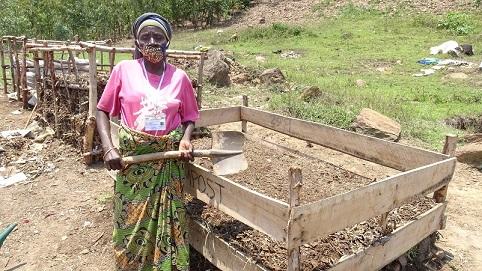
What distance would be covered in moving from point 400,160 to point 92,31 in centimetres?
2121

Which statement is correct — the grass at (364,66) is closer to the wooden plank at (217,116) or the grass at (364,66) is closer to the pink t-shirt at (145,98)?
the wooden plank at (217,116)

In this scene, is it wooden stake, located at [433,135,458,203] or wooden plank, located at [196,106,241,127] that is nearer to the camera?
wooden stake, located at [433,135,458,203]

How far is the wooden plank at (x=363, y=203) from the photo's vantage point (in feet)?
7.35

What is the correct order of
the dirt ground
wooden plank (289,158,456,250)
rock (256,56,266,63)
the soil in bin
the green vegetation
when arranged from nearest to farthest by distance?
wooden plank (289,158,456,250) → the soil in bin → the dirt ground → rock (256,56,266,63) → the green vegetation

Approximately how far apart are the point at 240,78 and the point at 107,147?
7451 millimetres

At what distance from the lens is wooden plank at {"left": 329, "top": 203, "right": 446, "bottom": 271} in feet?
8.62

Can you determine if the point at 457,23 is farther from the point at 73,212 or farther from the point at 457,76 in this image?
the point at 73,212

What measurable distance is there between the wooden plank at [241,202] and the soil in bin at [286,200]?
1.02ft

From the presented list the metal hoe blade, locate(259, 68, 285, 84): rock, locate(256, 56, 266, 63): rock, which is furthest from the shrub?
the metal hoe blade

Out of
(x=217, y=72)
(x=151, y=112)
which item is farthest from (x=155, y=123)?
(x=217, y=72)

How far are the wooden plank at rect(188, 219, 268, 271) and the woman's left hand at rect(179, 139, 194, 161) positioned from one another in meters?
0.58

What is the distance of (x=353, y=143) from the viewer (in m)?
3.91

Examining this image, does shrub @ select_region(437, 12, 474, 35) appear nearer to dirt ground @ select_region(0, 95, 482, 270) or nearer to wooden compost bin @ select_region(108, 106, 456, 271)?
dirt ground @ select_region(0, 95, 482, 270)

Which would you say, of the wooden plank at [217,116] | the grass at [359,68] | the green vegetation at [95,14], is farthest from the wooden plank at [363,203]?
the green vegetation at [95,14]
